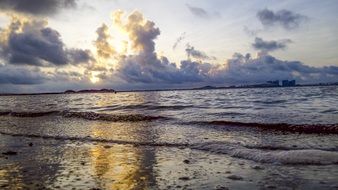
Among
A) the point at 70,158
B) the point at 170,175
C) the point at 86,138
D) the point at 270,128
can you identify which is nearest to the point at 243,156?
the point at 170,175

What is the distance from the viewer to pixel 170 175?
8.56 metres

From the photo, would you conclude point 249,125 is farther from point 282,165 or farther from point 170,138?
point 282,165

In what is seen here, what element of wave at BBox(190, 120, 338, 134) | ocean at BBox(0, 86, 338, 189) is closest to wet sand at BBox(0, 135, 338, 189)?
ocean at BBox(0, 86, 338, 189)

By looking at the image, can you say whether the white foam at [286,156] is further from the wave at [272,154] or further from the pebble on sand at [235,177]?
the pebble on sand at [235,177]

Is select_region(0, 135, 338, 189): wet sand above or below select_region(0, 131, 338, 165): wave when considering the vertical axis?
above

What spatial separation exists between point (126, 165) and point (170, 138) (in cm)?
637

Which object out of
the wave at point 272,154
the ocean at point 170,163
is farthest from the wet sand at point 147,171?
the wave at point 272,154

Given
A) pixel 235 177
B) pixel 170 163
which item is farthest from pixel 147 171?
pixel 235 177

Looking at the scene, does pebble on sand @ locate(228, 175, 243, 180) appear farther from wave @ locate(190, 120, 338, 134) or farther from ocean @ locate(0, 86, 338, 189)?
wave @ locate(190, 120, 338, 134)

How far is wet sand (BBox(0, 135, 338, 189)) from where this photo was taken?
7680mm

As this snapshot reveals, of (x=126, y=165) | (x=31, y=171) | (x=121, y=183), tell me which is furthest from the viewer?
(x=126, y=165)

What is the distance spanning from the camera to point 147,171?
29.7 ft

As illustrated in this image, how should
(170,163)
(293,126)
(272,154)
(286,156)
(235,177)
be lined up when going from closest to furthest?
(235,177) → (170,163) → (286,156) → (272,154) → (293,126)

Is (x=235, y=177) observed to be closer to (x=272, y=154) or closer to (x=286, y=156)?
(x=286, y=156)
